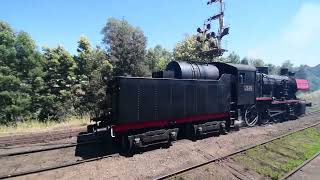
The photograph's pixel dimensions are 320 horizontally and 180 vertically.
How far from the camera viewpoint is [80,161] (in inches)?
423

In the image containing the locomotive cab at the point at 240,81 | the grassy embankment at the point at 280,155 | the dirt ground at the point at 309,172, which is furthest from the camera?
the locomotive cab at the point at 240,81

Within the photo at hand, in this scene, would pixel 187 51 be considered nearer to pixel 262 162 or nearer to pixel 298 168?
pixel 262 162

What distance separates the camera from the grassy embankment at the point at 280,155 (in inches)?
456

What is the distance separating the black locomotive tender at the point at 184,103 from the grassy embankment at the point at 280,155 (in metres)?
2.85

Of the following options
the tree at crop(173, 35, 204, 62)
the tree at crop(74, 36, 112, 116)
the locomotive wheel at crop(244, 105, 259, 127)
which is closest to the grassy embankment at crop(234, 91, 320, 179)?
the locomotive wheel at crop(244, 105, 259, 127)

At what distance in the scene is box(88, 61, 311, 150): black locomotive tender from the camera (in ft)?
39.3

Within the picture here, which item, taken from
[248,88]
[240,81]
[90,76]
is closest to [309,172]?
[240,81]

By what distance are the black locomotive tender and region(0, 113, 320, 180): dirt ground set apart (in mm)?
775

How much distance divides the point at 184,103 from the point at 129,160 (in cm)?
434

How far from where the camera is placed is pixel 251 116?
20109mm

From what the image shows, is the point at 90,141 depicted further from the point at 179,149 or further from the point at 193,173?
the point at 193,173

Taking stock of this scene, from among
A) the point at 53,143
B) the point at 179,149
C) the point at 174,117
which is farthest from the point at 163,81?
the point at 53,143

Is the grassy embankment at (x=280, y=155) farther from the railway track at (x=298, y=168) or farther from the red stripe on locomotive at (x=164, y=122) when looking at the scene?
the red stripe on locomotive at (x=164, y=122)

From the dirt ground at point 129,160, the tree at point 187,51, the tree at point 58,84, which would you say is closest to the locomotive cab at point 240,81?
the dirt ground at point 129,160
